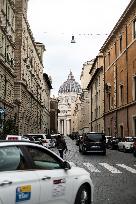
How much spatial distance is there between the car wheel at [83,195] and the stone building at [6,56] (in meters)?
28.7

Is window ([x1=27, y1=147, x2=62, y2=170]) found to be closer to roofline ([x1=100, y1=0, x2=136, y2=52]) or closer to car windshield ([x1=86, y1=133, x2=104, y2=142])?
car windshield ([x1=86, y1=133, x2=104, y2=142])

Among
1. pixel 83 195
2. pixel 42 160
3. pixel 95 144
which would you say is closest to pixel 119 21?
pixel 95 144

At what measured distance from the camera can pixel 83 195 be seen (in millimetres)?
8141

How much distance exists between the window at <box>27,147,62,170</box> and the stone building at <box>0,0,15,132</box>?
2923 cm

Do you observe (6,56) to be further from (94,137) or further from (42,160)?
(42,160)

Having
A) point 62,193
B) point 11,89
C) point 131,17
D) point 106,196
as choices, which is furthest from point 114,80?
point 62,193

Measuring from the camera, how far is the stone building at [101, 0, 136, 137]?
4850 cm

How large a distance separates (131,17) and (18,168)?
44.9 meters

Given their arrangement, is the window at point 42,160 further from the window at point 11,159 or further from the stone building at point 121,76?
the stone building at point 121,76

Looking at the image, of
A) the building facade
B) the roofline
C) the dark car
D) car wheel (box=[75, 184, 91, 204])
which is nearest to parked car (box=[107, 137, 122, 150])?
the dark car

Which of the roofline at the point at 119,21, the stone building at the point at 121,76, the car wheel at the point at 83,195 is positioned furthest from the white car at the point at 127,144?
the car wheel at the point at 83,195

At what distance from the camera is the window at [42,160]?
23.1 ft

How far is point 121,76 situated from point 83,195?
47855 millimetres

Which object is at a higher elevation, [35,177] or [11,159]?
[11,159]
